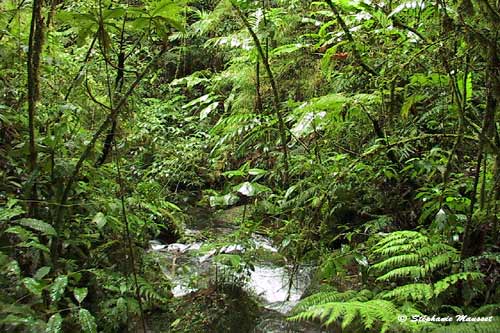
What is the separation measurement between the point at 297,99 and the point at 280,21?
1753 millimetres

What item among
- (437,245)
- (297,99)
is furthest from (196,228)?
(437,245)

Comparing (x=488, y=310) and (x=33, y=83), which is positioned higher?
(x=33, y=83)

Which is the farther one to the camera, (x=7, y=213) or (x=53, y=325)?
(x=7, y=213)

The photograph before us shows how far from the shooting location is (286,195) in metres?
2.97

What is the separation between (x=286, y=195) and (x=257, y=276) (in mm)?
936

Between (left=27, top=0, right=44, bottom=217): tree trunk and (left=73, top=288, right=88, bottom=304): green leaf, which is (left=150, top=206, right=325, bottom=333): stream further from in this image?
(left=27, top=0, right=44, bottom=217): tree trunk

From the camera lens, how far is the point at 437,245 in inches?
85.0

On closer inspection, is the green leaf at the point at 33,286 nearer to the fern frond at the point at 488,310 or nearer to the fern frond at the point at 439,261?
the fern frond at the point at 439,261

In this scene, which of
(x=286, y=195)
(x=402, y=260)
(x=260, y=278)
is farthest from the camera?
(x=260, y=278)

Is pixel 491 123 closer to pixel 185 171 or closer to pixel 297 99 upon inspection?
pixel 297 99

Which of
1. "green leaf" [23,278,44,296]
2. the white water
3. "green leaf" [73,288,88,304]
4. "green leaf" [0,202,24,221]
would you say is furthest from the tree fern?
"green leaf" [0,202,24,221]

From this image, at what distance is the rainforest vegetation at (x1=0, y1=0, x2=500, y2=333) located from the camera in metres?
1.98

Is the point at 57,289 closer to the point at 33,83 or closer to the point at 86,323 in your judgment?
the point at 86,323

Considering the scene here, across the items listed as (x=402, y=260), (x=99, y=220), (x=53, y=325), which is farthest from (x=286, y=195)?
(x=53, y=325)
